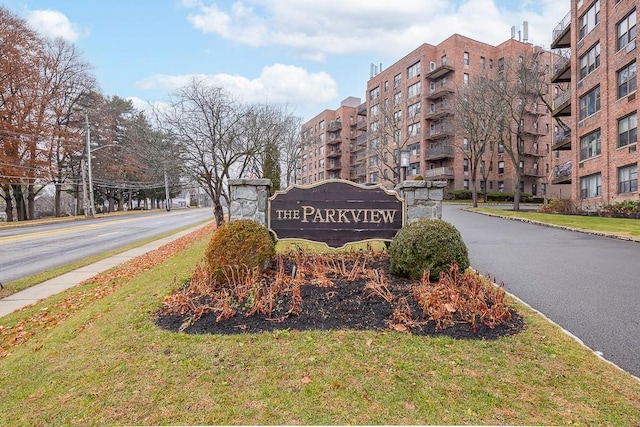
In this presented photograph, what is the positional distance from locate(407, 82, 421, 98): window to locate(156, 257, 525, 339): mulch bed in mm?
44967

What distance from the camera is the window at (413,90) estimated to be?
44734 mm

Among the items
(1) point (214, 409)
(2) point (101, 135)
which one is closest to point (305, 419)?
(1) point (214, 409)

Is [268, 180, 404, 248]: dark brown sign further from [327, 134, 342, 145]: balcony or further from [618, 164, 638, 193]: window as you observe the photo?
[327, 134, 342, 145]: balcony

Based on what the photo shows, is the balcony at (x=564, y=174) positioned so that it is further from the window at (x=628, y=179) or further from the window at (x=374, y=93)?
the window at (x=374, y=93)

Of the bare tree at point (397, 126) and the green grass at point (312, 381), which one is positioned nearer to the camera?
the green grass at point (312, 381)

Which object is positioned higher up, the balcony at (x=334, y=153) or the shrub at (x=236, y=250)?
the balcony at (x=334, y=153)

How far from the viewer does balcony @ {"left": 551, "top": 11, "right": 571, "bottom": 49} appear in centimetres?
2630

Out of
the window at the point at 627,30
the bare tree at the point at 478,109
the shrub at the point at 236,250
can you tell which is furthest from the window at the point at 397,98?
the shrub at the point at 236,250

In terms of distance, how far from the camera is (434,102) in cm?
4409

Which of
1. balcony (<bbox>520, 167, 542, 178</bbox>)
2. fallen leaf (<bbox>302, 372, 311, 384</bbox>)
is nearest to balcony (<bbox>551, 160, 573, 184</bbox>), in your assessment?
balcony (<bbox>520, 167, 542, 178</bbox>)

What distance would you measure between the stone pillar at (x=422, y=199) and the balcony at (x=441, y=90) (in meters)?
39.1

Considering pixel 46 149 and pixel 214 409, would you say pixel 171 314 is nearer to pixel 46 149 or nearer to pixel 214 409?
pixel 214 409

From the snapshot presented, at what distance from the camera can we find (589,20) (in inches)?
898

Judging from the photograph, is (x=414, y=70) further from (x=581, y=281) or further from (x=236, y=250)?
(x=236, y=250)
